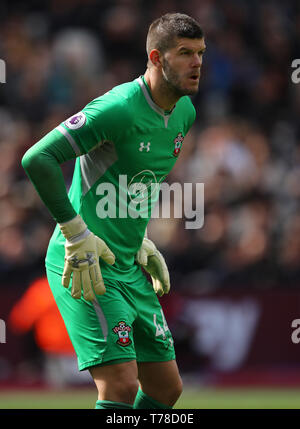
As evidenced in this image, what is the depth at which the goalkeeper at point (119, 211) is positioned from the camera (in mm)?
4855

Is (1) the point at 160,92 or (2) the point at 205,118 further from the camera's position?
(2) the point at 205,118

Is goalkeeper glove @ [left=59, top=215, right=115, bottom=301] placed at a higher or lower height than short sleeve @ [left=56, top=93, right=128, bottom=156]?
lower

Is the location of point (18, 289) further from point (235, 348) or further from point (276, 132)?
point (276, 132)

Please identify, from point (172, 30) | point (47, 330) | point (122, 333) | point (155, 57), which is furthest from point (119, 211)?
point (47, 330)

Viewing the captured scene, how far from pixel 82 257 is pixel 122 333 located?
0.48 m

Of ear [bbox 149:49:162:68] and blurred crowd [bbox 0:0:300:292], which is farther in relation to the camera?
blurred crowd [bbox 0:0:300:292]

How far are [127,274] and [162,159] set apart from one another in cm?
71

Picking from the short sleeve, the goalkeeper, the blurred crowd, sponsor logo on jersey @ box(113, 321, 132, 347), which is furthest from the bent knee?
the blurred crowd

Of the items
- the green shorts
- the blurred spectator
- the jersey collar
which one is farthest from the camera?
the blurred spectator

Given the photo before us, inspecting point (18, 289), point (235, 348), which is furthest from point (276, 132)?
point (18, 289)

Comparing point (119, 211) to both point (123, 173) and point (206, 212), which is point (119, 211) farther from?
point (206, 212)

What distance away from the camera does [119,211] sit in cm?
517

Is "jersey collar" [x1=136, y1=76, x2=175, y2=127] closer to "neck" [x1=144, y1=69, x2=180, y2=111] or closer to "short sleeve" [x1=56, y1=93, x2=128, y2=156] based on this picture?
"neck" [x1=144, y1=69, x2=180, y2=111]

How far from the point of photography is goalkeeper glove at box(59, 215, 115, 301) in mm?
4855
